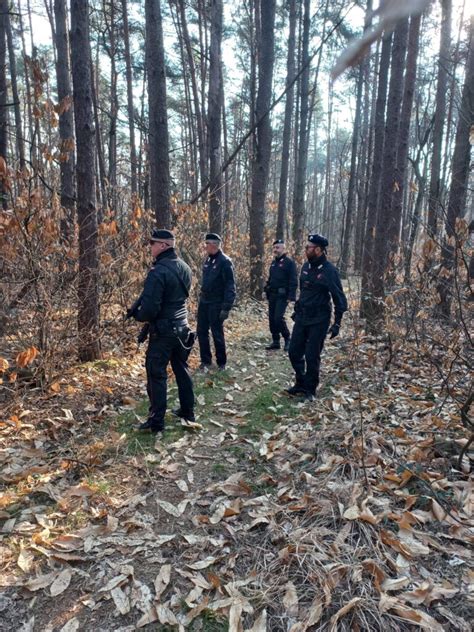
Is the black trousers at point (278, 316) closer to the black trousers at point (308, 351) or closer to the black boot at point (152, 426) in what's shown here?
the black trousers at point (308, 351)

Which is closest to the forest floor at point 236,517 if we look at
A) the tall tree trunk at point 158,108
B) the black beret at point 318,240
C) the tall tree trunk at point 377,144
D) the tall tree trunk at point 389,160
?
the black beret at point 318,240

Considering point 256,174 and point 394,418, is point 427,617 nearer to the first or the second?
point 394,418

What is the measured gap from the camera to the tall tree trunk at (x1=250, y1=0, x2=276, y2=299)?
11.7m

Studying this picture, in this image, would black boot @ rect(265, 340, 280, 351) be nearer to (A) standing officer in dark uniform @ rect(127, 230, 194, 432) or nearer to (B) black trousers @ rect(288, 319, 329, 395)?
(B) black trousers @ rect(288, 319, 329, 395)

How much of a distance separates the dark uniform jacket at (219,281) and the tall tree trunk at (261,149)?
5.98m

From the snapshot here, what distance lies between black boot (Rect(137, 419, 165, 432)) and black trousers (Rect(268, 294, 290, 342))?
13.1ft

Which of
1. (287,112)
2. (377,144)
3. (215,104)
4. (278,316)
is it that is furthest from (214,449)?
(287,112)

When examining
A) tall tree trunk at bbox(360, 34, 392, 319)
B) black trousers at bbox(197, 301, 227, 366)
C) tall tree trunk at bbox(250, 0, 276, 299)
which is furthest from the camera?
tall tree trunk at bbox(250, 0, 276, 299)

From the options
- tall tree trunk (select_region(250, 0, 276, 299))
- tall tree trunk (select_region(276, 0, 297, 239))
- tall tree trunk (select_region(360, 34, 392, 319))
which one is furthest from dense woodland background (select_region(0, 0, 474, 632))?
tall tree trunk (select_region(276, 0, 297, 239))

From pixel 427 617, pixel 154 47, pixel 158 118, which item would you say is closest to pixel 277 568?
pixel 427 617

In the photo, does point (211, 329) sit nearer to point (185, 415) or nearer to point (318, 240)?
Answer: point (185, 415)

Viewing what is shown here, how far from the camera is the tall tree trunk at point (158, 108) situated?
6898 mm

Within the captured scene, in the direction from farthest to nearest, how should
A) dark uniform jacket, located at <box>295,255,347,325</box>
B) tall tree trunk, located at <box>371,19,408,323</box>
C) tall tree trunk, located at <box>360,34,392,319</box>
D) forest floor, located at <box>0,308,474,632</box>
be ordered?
tall tree trunk, located at <box>360,34,392,319</box>
tall tree trunk, located at <box>371,19,408,323</box>
dark uniform jacket, located at <box>295,255,347,325</box>
forest floor, located at <box>0,308,474,632</box>

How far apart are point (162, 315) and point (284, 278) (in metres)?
3.97
